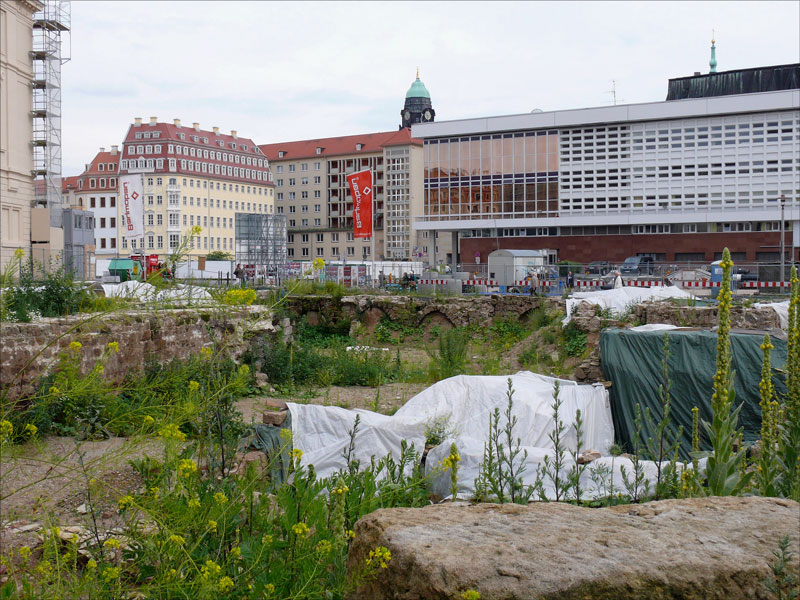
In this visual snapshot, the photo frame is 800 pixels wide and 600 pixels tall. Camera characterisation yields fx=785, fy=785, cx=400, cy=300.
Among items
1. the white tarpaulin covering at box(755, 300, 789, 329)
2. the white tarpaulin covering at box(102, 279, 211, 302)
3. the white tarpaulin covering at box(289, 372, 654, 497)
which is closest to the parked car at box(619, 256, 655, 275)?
the white tarpaulin covering at box(755, 300, 789, 329)

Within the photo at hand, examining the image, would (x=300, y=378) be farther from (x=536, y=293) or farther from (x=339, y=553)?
(x=536, y=293)

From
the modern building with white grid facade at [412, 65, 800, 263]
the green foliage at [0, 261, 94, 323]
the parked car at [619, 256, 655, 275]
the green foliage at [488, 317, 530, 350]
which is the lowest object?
the green foliage at [488, 317, 530, 350]

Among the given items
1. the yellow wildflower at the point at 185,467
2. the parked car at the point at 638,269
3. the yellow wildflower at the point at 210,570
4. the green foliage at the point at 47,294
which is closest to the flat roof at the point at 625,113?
the parked car at the point at 638,269

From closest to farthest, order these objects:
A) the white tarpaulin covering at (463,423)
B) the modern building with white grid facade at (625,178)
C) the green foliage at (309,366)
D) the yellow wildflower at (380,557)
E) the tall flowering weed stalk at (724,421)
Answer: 1. the yellow wildflower at (380,557)
2. the tall flowering weed stalk at (724,421)
3. the white tarpaulin covering at (463,423)
4. the green foliage at (309,366)
5. the modern building with white grid facade at (625,178)

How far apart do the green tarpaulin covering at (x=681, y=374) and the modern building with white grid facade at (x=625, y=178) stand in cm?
4279

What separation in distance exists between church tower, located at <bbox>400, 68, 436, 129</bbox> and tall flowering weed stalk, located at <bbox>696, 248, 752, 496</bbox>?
114 m

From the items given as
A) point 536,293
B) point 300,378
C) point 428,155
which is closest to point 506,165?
point 428,155

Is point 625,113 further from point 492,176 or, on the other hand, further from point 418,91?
point 418,91

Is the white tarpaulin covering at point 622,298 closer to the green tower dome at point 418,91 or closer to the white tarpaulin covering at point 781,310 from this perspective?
the white tarpaulin covering at point 781,310

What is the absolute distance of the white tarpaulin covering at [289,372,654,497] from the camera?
26.9 ft

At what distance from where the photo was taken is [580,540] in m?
3.25

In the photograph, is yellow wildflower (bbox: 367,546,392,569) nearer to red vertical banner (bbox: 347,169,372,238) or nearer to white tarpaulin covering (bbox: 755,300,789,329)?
white tarpaulin covering (bbox: 755,300,789,329)

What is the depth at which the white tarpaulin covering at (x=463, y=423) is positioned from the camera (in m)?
8.20

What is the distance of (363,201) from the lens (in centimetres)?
3297
